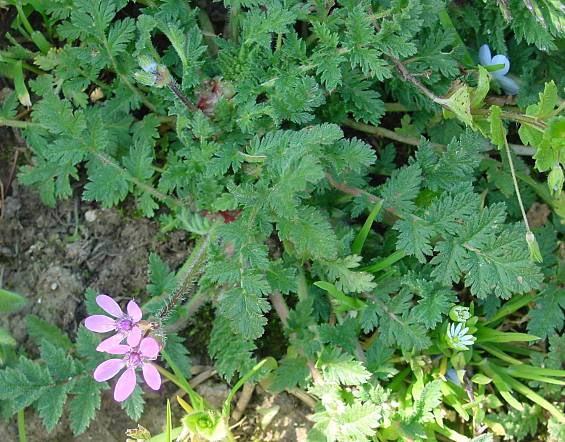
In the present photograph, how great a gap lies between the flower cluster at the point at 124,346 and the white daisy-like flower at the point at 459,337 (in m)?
1.07

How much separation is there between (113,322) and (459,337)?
1.23 meters

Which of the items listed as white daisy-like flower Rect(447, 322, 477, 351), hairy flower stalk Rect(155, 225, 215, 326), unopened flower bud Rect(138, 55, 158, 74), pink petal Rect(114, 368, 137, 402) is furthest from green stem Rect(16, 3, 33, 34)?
white daisy-like flower Rect(447, 322, 477, 351)

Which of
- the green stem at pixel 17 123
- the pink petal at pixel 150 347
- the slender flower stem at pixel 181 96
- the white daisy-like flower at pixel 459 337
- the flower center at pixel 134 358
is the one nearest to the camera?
the pink petal at pixel 150 347

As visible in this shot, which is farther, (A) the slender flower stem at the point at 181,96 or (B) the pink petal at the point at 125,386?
(A) the slender flower stem at the point at 181,96

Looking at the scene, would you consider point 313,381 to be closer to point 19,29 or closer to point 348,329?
point 348,329

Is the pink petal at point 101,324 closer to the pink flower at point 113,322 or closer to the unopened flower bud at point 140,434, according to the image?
the pink flower at point 113,322

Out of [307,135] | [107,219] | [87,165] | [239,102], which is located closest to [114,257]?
[107,219]

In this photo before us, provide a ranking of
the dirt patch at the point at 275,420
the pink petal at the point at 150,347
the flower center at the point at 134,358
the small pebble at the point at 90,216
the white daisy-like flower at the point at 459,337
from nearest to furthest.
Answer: the pink petal at the point at 150,347, the flower center at the point at 134,358, the white daisy-like flower at the point at 459,337, the dirt patch at the point at 275,420, the small pebble at the point at 90,216

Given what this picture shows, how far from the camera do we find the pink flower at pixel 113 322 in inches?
88.7

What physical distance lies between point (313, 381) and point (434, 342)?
50 cm

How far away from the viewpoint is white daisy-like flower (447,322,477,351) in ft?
8.39

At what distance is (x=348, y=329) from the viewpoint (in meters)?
2.62

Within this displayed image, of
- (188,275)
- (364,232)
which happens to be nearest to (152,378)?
(188,275)

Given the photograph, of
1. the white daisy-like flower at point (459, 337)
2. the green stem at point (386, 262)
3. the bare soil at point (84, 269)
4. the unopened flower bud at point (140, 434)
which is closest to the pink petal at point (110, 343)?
the unopened flower bud at point (140, 434)
